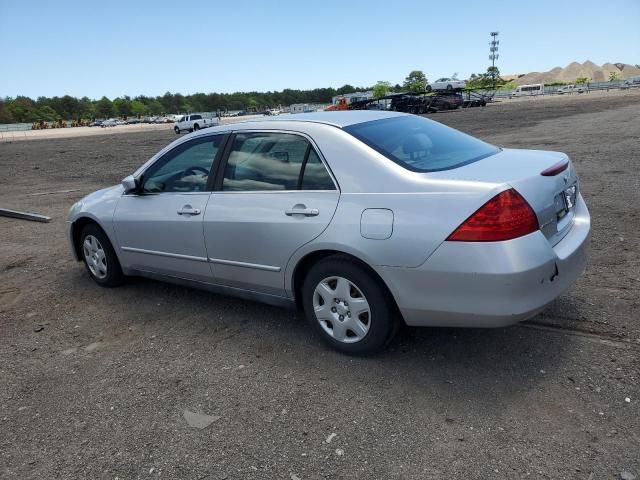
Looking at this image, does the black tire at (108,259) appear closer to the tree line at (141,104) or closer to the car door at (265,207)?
the car door at (265,207)

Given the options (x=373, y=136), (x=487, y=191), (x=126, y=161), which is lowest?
(x=126, y=161)

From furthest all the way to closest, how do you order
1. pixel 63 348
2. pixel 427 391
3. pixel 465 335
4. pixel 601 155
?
pixel 601 155 → pixel 63 348 → pixel 465 335 → pixel 427 391

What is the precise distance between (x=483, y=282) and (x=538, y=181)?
76cm

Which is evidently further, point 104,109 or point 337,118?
point 104,109

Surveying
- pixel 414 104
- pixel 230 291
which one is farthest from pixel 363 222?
pixel 414 104

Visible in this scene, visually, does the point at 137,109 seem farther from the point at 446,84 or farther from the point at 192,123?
the point at 446,84

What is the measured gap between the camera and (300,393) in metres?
3.24

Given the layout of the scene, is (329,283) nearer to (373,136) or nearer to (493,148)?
(373,136)

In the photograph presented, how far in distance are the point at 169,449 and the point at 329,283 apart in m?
1.39

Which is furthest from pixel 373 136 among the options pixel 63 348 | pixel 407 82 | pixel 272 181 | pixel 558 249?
pixel 407 82

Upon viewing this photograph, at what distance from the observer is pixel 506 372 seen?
3.28 metres

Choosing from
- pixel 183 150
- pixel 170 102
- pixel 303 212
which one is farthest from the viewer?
pixel 170 102

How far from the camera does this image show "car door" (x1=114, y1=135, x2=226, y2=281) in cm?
424

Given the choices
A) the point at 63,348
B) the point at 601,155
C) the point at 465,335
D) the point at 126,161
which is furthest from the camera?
the point at 126,161
